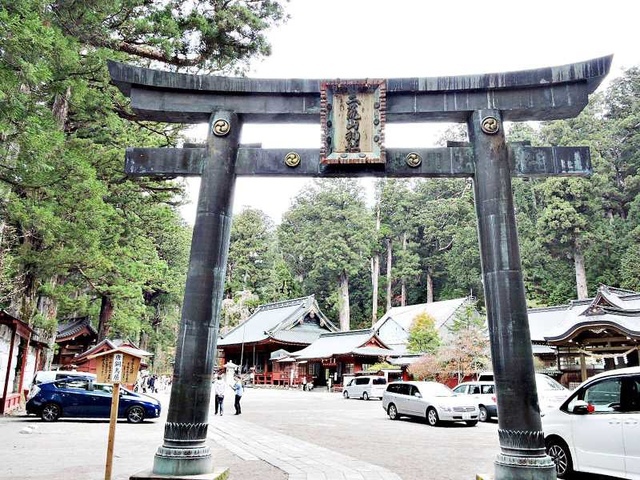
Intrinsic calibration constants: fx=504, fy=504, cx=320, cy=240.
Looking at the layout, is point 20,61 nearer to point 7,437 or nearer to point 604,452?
point 7,437

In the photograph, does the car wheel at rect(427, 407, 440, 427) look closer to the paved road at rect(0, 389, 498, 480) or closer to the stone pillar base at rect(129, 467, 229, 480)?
the paved road at rect(0, 389, 498, 480)

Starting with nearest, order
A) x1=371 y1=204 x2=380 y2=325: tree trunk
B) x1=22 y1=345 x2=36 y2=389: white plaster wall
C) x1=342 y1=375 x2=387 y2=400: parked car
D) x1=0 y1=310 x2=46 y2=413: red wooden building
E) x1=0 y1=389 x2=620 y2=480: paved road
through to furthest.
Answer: x1=0 y1=389 x2=620 y2=480: paved road
x1=0 y1=310 x2=46 y2=413: red wooden building
x1=22 y1=345 x2=36 y2=389: white plaster wall
x1=342 y1=375 x2=387 y2=400: parked car
x1=371 y1=204 x2=380 y2=325: tree trunk

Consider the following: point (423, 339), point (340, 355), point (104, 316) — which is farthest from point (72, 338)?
point (423, 339)

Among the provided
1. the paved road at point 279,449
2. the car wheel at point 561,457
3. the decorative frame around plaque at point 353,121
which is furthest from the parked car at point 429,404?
the decorative frame around plaque at point 353,121

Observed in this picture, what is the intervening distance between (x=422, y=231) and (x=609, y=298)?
3663cm

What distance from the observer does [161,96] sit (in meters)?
7.73

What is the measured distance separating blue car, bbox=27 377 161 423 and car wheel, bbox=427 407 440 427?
9062 mm

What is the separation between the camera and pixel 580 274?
4469cm

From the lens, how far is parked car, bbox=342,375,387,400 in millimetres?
31678

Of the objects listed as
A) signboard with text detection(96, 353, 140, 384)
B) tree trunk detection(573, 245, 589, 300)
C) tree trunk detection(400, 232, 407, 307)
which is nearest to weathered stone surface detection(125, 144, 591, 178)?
signboard with text detection(96, 353, 140, 384)

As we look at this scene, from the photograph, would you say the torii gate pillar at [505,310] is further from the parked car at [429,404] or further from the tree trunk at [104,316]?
the tree trunk at [104,316]

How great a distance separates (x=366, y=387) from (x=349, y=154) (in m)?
27.0

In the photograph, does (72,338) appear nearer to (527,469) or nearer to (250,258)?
(527,469)

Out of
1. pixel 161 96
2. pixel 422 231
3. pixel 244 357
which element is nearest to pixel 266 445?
pixel 161 96
